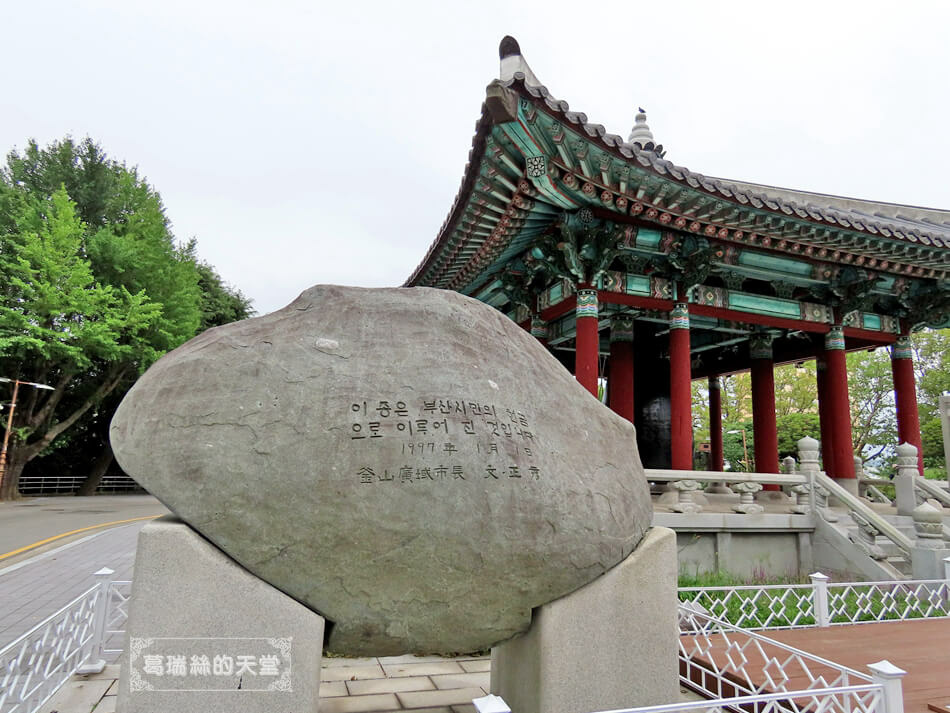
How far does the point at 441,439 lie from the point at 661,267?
782 centimetres

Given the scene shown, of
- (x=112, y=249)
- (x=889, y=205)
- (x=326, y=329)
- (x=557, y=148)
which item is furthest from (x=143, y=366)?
(x=889, y=205)

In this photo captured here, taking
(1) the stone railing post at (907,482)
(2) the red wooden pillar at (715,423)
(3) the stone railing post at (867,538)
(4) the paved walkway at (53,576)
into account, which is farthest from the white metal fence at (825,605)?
(2) the red wooden pillar at (715,423)

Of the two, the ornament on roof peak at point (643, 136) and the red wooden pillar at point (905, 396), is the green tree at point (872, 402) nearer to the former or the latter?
the red wooden pillar at point (905, 396)

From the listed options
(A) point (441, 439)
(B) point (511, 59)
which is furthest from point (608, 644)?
(B) point (511, 59)

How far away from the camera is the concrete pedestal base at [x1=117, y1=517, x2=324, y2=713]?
7.97 feet

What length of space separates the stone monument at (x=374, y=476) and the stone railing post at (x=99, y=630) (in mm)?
2494

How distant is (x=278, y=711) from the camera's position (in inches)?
97.5

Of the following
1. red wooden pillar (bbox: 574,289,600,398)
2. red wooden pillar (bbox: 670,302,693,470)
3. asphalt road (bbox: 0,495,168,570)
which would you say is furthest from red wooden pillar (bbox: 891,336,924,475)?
asphalt road (bbox: 0,495,168,570)

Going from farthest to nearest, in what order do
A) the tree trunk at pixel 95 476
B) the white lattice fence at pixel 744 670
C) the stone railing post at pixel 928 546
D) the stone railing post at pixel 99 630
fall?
the tree trunk at pixel 95 476 → the stone railing post at pixel 928 546 → the stone railing post at pixel 99 630 → the white lattice fence at pixel 744 670

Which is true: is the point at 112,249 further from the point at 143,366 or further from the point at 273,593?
the point at 273,593

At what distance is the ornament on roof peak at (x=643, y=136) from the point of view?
1384 centimetres

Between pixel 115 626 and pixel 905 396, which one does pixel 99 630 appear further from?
pixel 905 396

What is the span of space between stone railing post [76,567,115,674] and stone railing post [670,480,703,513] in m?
5.98

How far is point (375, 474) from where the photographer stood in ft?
8.55
